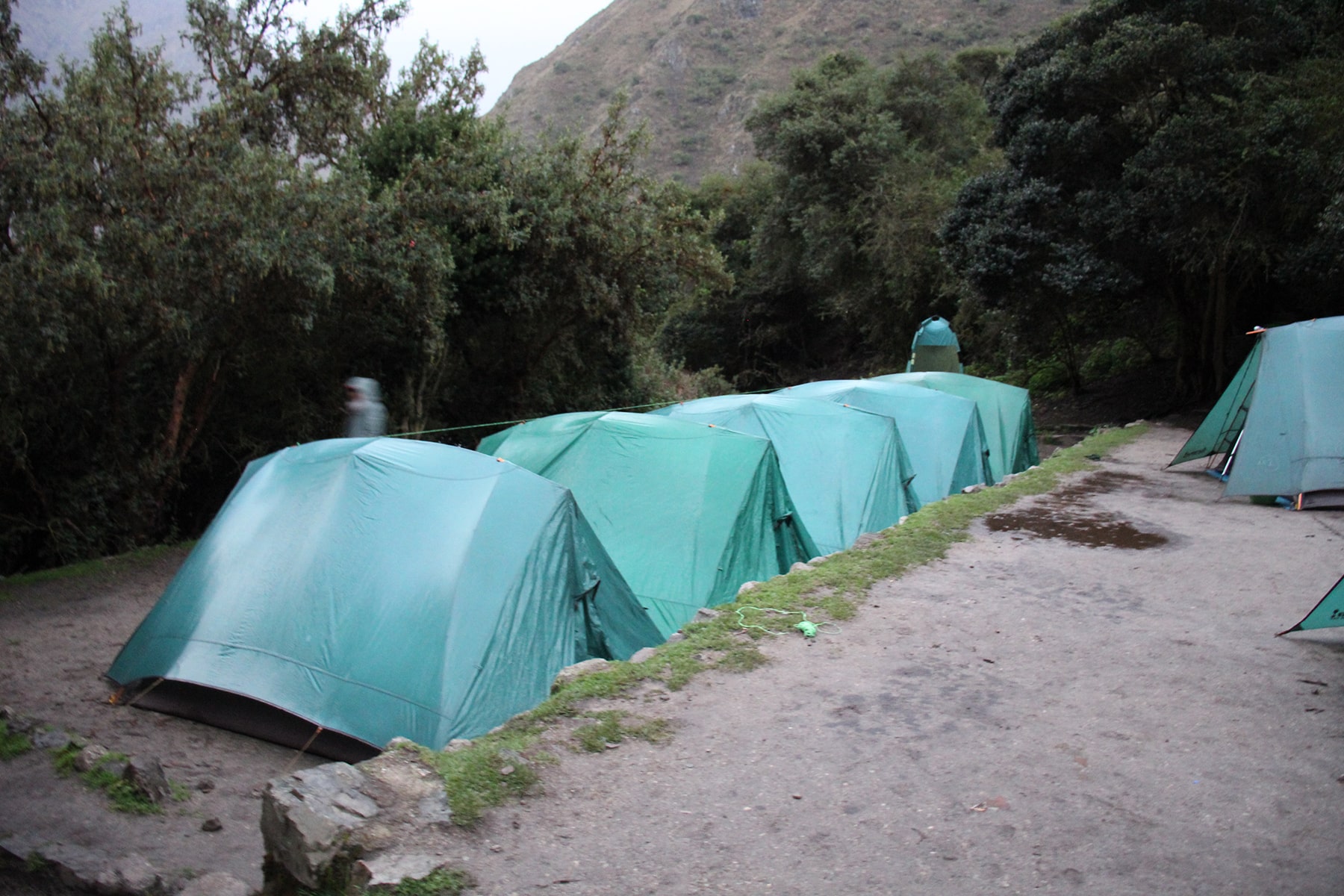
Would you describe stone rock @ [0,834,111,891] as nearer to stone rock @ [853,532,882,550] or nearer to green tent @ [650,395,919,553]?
stone rock @ [853,532,882,550]

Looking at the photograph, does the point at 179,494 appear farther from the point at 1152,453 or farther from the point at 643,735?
the point at 1152,453

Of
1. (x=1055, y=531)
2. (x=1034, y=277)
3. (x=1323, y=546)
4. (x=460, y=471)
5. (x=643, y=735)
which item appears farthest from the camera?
(x=1034, y=277)

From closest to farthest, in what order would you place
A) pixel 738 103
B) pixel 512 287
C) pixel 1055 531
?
pixel 1055 531
pixel 512 287
pixel 738 103

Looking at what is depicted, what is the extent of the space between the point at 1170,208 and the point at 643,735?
15650 mm

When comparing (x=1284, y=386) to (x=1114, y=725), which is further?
(x=1284, y=386)

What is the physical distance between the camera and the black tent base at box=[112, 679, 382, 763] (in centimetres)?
557

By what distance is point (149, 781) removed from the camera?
16.0ft

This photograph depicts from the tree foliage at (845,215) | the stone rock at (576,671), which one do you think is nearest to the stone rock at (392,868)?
the stone rock at (576,671)

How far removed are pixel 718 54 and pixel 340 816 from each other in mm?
73824

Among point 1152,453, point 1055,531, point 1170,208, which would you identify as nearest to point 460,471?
point 1055,531

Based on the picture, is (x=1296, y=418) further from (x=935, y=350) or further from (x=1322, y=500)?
(x=935, y=350)

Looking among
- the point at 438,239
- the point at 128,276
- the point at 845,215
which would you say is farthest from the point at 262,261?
the point at 845,215

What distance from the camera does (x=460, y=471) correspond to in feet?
20.8

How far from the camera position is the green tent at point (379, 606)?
5516 millimetres
